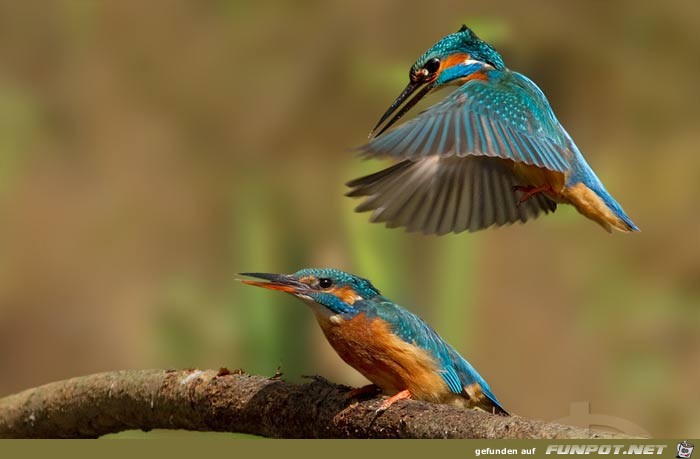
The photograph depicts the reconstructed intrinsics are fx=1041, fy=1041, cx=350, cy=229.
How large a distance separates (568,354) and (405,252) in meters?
0.71

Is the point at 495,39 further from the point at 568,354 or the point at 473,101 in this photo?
the point at 473,101

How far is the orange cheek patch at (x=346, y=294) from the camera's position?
1.59 m

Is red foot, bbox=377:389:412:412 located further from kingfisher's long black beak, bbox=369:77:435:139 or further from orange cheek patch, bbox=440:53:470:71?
orange cheek patch, bbox=440:53:470:71

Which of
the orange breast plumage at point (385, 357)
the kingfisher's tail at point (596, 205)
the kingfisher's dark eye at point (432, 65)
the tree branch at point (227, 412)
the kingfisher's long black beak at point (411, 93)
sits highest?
the kingfisher's dark eye at point (432, 65)

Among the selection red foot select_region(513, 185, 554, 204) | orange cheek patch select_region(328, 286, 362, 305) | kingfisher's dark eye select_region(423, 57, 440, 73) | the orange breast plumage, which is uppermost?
kingfisher's dark eye select_region(423, 57, 440, 73)

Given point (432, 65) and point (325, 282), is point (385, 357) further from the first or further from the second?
point (432, 65)

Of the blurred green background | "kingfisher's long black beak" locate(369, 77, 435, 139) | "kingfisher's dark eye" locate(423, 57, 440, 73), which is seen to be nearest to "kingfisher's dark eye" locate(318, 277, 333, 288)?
"kingfisher's long black beak" locate(369, 77, 435, 139)

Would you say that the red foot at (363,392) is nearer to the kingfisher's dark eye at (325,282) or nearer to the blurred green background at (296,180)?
the kingfisher's dark eye at (325,282)

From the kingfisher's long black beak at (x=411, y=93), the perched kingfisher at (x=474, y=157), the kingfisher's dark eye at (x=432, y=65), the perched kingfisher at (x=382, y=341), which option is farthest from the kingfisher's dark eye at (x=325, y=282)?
the kingfisher's dark eye at (x=432, y=65)

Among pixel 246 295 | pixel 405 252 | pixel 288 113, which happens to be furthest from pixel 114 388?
pixel 288 113

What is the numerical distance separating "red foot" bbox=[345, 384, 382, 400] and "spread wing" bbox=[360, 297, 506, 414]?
11 cm

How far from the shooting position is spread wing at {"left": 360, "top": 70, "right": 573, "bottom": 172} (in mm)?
1404

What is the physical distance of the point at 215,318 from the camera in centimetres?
318

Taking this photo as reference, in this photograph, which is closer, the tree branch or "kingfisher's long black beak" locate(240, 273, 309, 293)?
the tree branch
